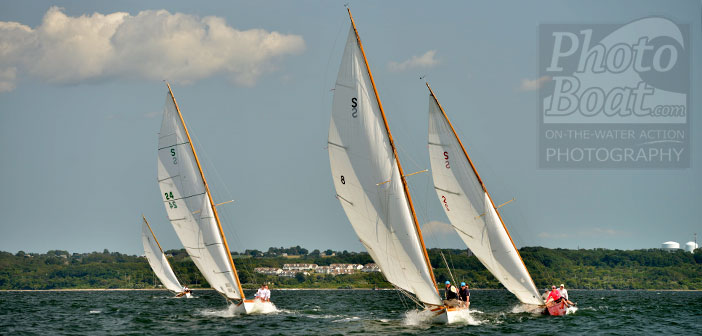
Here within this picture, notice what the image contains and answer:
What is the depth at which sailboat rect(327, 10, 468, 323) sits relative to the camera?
43406mm

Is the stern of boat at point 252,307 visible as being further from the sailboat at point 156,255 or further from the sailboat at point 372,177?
the sailboat at point 156,255

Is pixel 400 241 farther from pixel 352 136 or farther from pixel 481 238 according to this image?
pixel 481 238

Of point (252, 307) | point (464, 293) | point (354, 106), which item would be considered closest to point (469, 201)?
point (464, 293)

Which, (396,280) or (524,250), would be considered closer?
(396,280)

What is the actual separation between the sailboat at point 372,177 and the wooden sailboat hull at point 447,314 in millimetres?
54

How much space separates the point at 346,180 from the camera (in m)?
44.5

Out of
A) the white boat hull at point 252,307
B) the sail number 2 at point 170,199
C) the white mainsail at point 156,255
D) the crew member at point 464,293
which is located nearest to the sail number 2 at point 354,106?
the crew member at point 464,293

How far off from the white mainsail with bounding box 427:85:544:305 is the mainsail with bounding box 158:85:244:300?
1453 centimetres

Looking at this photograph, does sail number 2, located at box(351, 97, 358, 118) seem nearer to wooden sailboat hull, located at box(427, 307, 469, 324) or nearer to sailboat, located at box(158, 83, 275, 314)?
wooden sailboat hull, located at box(427, 307, 469, 324)

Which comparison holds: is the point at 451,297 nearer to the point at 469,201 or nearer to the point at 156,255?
the point at 469,201

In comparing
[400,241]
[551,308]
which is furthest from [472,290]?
[400,241]

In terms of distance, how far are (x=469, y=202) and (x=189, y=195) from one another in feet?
58.9

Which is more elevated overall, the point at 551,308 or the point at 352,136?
the point at 352,136

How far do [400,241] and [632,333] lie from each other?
45.4ft
